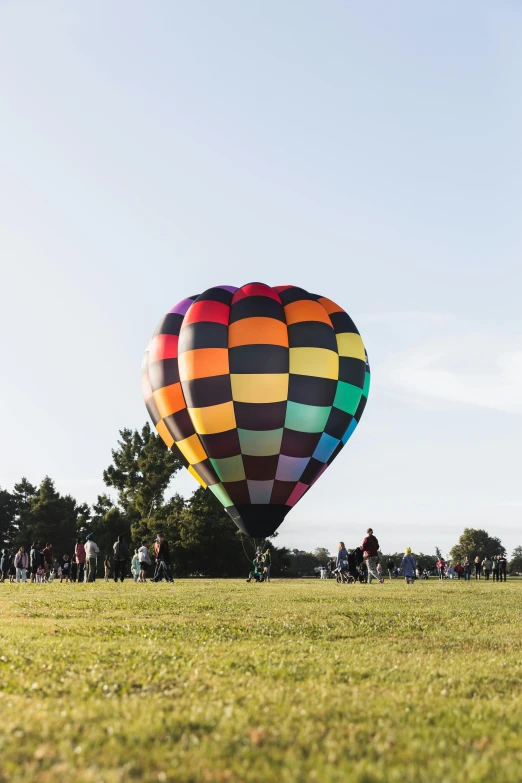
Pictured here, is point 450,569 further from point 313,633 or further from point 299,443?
point 313,633

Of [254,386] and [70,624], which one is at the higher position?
[254,386]

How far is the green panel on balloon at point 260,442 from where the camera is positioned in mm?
28766

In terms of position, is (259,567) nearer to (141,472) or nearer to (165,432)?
(165,432)

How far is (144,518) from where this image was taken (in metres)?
78.5

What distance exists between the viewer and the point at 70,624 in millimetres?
11930

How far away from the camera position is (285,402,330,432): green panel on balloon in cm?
2883

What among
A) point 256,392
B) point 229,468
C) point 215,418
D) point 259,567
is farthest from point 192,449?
point 259,567

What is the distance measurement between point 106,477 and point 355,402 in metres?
64.3

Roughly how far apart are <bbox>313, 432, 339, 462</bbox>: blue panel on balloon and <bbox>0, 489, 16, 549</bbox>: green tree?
3645 inches

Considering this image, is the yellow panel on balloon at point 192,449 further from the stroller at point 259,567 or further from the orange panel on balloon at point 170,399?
the stroller at point 259,567

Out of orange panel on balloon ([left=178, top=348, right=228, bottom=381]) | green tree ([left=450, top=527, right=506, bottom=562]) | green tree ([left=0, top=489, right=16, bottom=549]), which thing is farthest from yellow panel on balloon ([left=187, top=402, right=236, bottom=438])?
green tree ([left=450, top=527, right=506, bottom=562])

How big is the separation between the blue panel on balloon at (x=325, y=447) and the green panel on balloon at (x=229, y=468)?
3200mm

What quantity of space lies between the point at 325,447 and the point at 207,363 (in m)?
6.21

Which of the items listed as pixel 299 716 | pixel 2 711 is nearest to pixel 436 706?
pixel 299 716
